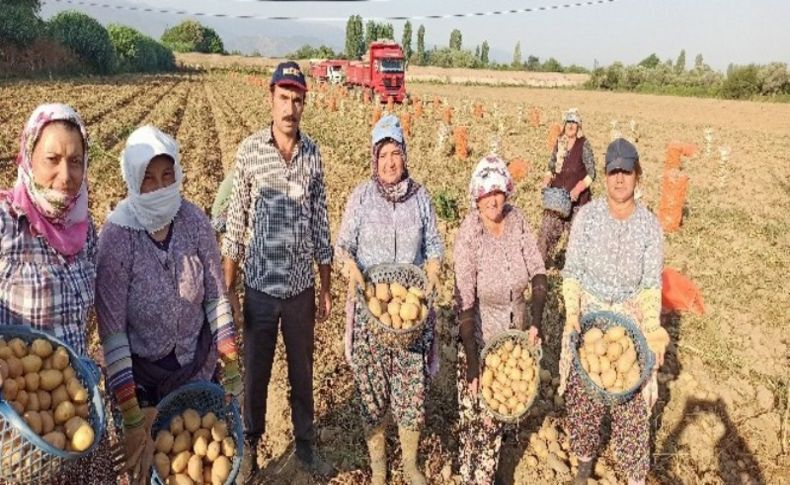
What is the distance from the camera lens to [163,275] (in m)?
2.49

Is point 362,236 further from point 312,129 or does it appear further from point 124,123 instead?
point 124,123

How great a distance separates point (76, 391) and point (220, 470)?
2.33 feet

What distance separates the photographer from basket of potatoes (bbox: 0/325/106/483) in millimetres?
1705

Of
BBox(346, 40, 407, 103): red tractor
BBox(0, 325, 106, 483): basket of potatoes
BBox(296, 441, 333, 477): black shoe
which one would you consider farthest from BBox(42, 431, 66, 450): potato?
BBox(346, 40, 407, 103): red tractor

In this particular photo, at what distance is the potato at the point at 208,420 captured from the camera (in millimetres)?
2504

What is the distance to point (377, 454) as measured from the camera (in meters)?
3.53

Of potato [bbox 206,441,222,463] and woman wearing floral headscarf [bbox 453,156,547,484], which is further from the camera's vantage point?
woman wearing floral headscarf [bbox 453,156,547,484]

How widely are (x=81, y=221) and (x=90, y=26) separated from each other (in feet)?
164

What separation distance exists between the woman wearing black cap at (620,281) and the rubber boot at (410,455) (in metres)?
0.95

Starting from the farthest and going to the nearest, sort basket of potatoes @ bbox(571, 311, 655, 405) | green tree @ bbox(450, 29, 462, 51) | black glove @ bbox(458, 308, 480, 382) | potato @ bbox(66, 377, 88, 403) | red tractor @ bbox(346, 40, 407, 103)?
green tree @ bbox(450, 29, 462, 51) → red tractor @ bbox(346, 40, 407, 103) → black glove @ bbox(458, 308, 480, 382) → basket of potatoes @ bbox(571, 311, 655, 405) → potato @ bbox(66, 377, 88, 403)

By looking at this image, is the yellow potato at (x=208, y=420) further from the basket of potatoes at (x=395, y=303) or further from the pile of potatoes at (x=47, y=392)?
the basket of potatoes at (x=395, y=303)

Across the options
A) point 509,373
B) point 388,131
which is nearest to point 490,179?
point 388,131

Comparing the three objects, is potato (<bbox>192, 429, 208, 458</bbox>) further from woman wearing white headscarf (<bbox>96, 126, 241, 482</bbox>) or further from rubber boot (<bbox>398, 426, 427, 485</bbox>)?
rubber boot (<bbox>398, 426, 427, 485</bbox>)

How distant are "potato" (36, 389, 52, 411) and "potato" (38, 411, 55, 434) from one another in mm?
24
